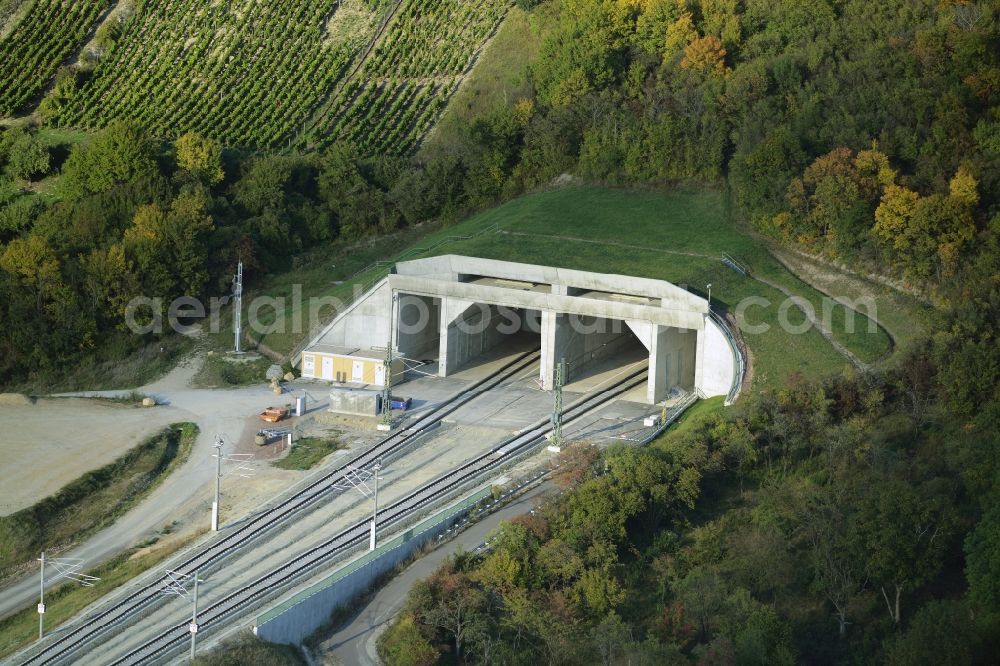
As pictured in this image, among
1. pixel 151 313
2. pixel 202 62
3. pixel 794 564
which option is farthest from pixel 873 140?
pixel 202 62

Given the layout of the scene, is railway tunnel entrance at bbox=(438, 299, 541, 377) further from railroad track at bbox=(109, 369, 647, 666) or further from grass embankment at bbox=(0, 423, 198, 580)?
grass embankment at bbox=(0, 423, 198, 580)

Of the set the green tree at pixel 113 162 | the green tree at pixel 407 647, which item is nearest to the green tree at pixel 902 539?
the green tree at pixel 407 647

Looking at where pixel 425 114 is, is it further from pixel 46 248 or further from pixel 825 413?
pixel 825 413

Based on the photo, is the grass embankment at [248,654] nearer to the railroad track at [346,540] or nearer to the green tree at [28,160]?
the railroad track at [346,540]

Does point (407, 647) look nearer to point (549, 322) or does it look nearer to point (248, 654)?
point (248, 654)

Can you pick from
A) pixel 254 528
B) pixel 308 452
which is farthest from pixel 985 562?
pixel 308 452

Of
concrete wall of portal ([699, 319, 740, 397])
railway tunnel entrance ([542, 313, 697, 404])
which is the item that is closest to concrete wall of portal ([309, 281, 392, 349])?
railway tunnel entrance ([542, 313, 697, 404])
